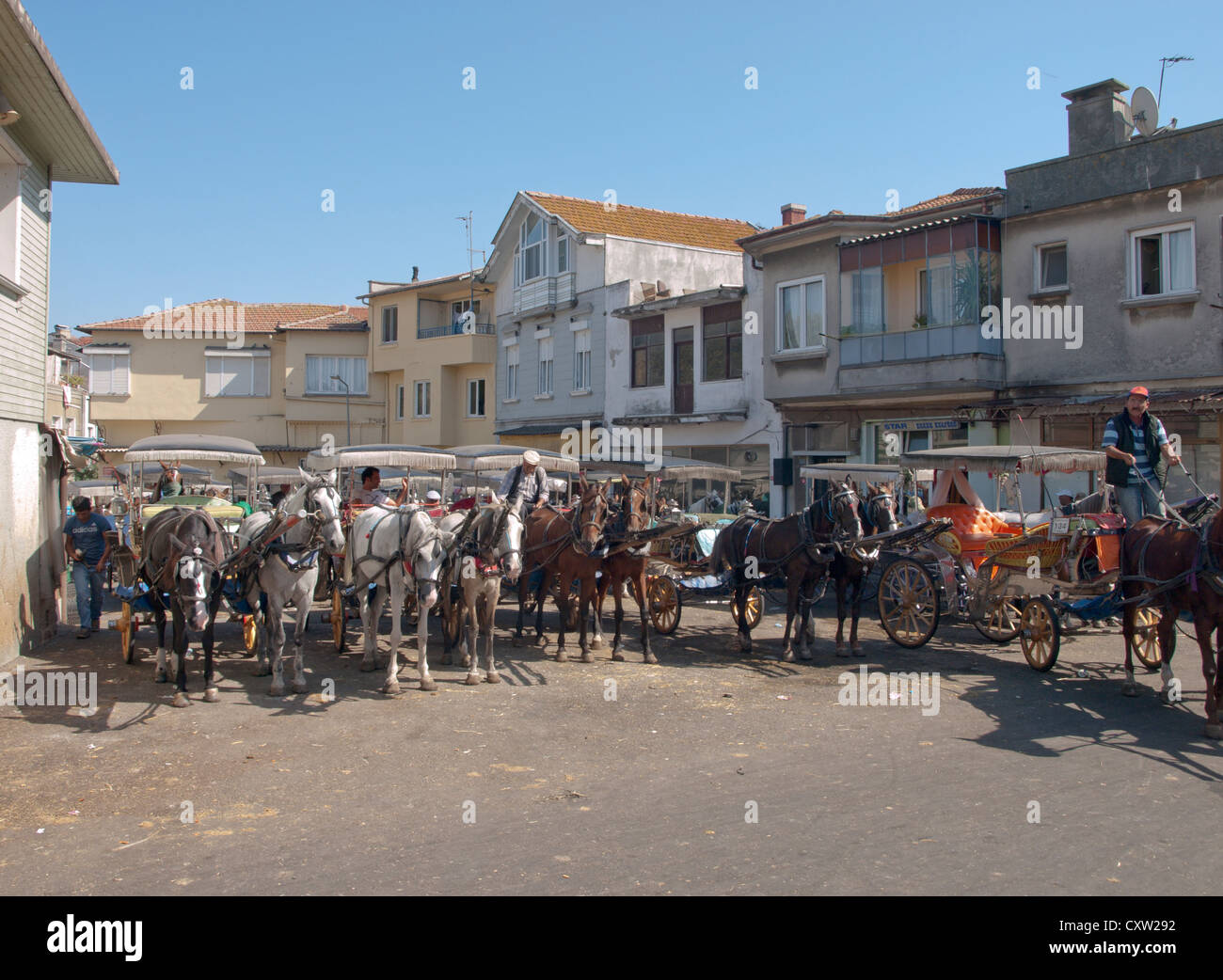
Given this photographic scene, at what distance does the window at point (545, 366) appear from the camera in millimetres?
35188

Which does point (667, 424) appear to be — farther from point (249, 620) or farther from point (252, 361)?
point (252, 361)

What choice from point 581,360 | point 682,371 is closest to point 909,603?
point 682,371

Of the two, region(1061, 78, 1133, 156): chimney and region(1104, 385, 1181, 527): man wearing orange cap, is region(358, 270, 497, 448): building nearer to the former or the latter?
region(1061, 78, 1133, 156): chimney

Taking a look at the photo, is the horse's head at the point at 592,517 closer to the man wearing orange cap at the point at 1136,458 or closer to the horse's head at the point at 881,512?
the horse's head at the point at 881,512

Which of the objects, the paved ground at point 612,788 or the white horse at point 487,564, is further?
the white horse at point 487,564

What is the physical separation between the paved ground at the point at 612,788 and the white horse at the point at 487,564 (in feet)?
1.61

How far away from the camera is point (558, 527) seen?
12422 mm

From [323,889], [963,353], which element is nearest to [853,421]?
[963,353]

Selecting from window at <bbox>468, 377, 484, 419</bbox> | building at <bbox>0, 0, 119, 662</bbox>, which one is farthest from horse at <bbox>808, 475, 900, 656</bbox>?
window at <bbox>468, 377, 484, 419</bbox>

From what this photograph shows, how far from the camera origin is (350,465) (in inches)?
573

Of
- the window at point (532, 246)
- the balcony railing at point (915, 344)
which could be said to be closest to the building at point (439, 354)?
the window at point (532, 246)

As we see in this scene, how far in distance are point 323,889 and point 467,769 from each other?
2.49 metres

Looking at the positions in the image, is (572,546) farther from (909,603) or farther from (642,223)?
(642,223)

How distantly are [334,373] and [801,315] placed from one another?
2539 centimetres
